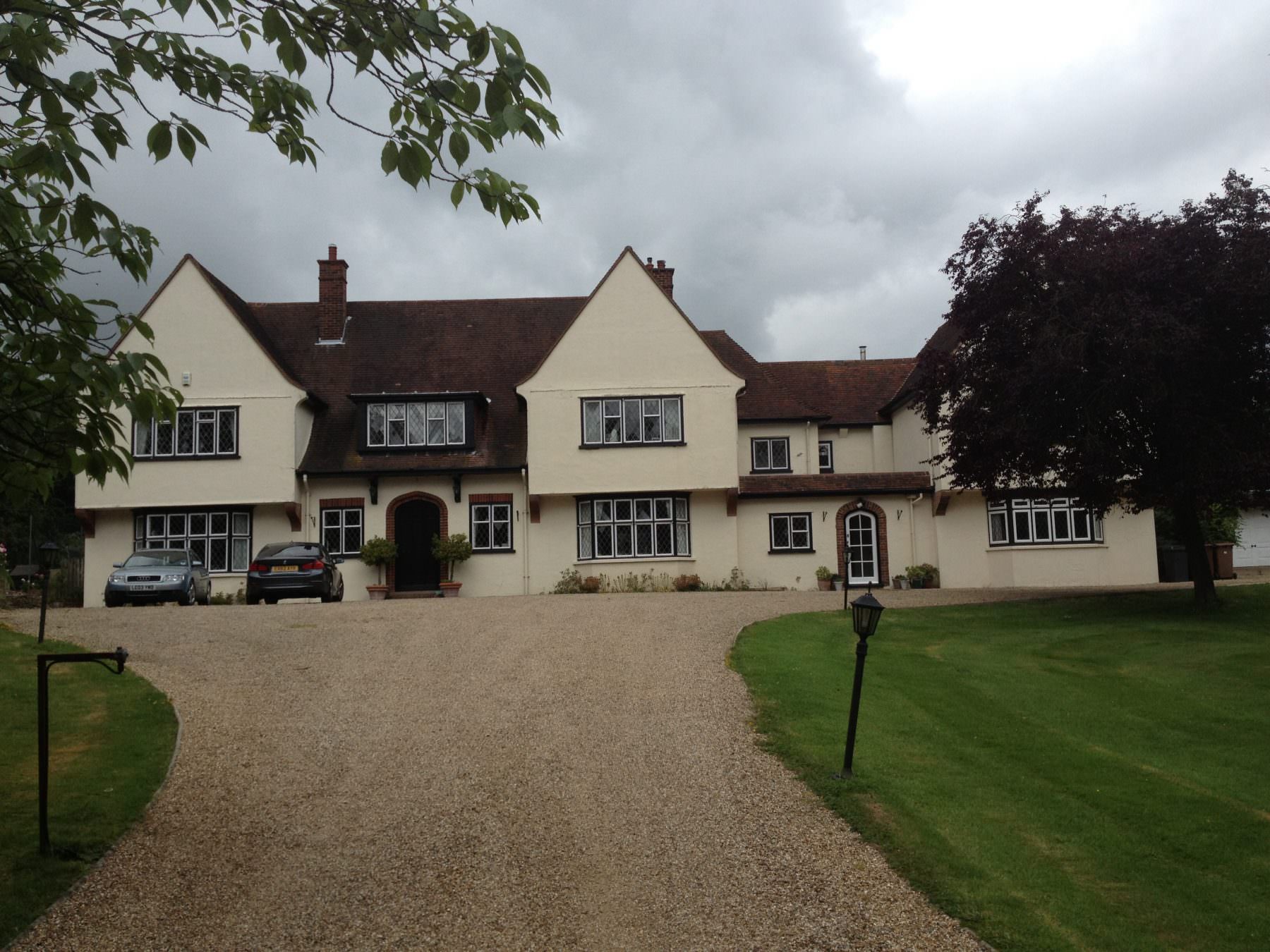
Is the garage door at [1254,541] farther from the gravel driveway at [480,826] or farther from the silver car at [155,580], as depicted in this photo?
the silver car at [155,580]

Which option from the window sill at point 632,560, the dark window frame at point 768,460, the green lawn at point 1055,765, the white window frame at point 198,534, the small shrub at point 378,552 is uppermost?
the dark window frame at point 768,460

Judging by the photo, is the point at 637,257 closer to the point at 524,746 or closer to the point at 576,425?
the point at 576,425

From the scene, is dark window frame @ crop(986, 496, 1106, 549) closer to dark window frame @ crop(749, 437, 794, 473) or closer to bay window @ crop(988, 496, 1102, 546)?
bay window @ crop(988, 496, 1102, 546)

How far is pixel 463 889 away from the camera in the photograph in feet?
22.1

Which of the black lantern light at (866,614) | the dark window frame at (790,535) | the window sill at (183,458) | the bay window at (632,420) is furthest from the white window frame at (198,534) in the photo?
the black lantern light at (866,614)

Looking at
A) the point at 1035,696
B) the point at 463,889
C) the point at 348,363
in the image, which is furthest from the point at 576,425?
the point at 463,889

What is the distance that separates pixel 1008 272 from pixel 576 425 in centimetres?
1280

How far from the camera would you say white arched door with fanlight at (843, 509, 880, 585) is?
31250mm

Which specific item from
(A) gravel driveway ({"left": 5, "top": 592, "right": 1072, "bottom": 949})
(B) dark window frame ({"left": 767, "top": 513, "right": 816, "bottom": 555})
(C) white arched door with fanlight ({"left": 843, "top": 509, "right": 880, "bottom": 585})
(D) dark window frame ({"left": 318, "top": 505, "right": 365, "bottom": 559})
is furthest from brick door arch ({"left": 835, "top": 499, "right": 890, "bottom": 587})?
(A) gravel driveway ({"left": 5, "top": 592, "right": 1072, "bottom": 949})

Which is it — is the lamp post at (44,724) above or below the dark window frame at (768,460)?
below

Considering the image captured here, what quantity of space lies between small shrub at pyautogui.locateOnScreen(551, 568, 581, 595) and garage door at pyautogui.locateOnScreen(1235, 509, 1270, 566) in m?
26.9

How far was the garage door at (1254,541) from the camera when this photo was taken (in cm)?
4138

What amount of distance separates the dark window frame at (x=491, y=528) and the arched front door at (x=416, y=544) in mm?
887

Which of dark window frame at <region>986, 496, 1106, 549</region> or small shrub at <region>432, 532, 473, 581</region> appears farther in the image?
dark window frame at <region>986, 496, 1106, 549</region>
